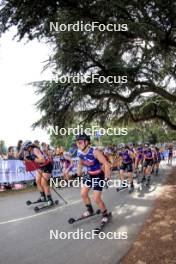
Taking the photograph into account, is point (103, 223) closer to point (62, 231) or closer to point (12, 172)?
point (62, 231)

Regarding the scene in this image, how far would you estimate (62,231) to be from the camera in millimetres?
6875

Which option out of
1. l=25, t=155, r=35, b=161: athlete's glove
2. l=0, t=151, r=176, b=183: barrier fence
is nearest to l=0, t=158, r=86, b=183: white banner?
l=0, t=151, r=176, b=183: barrier fence

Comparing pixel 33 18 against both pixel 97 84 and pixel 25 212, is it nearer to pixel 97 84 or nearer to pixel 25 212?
pixel 25 212

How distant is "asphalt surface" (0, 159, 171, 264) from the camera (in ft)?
17.5

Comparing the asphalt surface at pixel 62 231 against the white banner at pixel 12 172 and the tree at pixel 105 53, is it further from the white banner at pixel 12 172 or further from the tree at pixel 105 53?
the tree at pixel 105 53

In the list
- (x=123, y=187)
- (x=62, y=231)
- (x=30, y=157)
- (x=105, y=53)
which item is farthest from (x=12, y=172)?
(x=62, y=231)

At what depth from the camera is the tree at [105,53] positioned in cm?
755

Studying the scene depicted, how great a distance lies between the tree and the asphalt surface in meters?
4.71

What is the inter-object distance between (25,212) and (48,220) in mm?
1349

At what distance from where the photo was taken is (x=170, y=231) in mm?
6438

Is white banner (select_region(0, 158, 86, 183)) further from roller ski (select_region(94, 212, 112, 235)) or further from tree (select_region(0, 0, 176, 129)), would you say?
roller ski (select_region(94, 212, 112, 235))

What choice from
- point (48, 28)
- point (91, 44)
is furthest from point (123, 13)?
point (91, 44)

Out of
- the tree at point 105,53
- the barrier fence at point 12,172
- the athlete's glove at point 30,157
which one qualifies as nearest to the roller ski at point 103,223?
the athlete's glove at point 30,157

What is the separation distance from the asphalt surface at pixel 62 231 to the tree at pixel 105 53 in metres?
4.71
